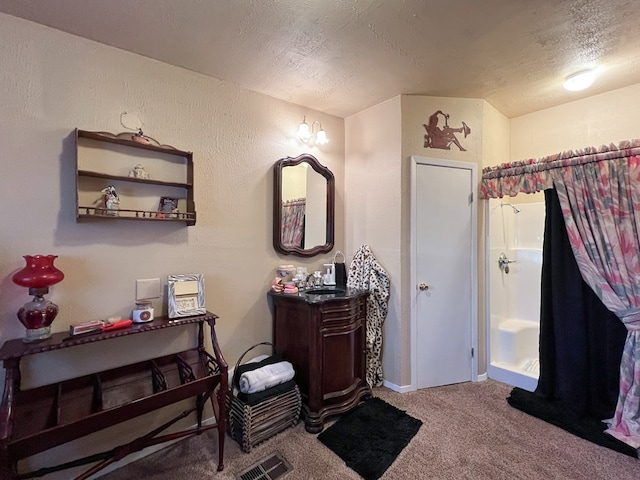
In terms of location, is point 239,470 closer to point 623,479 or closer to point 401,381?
point 401,381

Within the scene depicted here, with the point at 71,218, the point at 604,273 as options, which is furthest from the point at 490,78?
the point at 71,218

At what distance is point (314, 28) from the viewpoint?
5.50 feet

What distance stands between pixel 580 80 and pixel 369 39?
5.58 ft

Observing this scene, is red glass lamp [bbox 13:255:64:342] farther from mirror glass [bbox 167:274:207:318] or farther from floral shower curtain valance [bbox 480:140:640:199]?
floral shower curtain valance [bbox 480:140:640:199]

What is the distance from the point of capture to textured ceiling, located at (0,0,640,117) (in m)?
1.53

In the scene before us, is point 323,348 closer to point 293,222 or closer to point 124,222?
point 293,222

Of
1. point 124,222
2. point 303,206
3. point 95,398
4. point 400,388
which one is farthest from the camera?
point 303,206

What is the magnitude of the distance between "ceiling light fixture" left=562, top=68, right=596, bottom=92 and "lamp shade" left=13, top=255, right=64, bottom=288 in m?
3.56

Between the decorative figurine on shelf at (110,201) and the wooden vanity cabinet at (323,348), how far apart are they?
3.97 feet

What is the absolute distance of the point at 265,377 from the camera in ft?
6.48

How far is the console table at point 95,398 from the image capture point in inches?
48.7

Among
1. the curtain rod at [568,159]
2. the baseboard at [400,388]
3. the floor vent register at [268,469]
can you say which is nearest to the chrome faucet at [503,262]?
the curtain rod at [568,159]

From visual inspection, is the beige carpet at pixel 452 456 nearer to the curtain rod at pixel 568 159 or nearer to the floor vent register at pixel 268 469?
the floor vent register at pixel 268 469

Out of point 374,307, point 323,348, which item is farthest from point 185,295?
point 374,307
